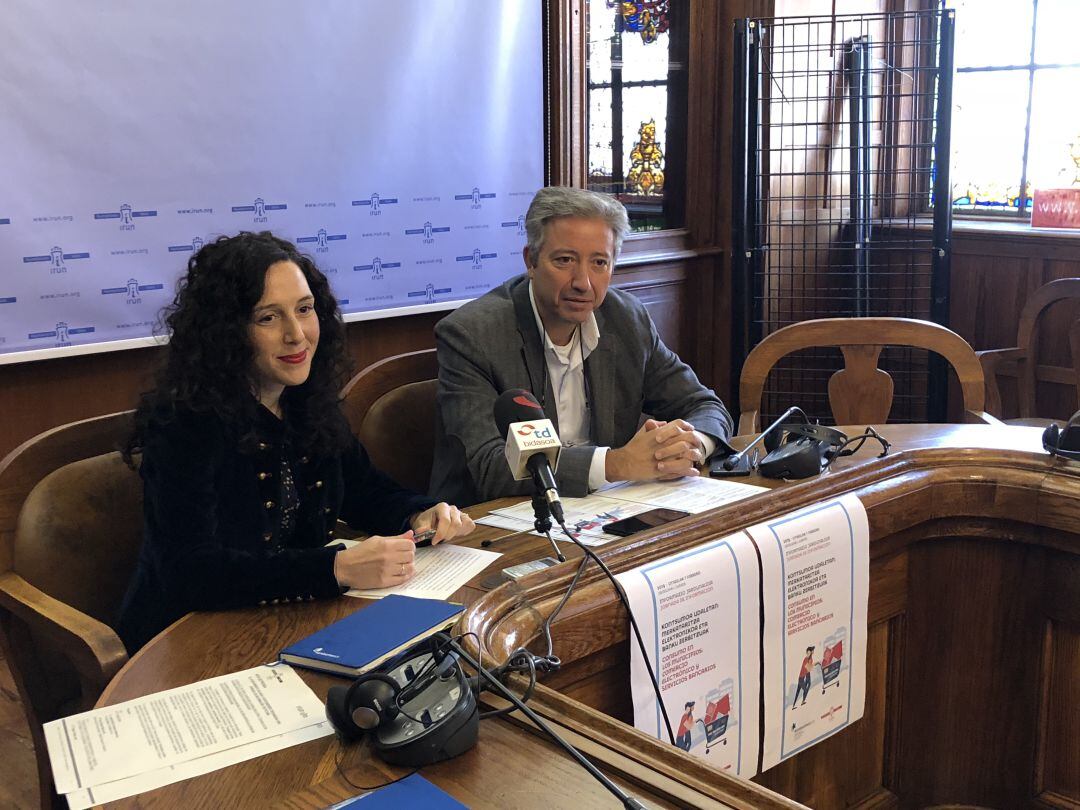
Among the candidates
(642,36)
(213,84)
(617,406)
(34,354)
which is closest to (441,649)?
(617,406)

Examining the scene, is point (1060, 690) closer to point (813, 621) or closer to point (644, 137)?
point (813, 621)

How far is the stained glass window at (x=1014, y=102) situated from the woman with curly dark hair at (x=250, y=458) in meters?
3.23

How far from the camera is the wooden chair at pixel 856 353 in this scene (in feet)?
7.96

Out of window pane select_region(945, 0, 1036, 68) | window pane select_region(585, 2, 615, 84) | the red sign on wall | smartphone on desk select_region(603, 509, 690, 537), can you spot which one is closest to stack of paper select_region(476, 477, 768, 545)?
smartphone on desk select_region(603, 509, 690, 537)

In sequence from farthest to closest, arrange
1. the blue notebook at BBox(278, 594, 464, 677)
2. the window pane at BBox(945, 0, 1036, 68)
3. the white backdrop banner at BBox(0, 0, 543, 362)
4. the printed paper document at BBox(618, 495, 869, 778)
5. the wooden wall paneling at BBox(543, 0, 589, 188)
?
the window pane at BBox(945, 0, 1036, 68), the wooden wall paneling at BBox(543, 0, 589, 188), the white backdrop banner at BBox(0, 0, 543, 362), the printed paper document at BBox(618, 495, 869, 778), the blue notebook at BBox(278, 594, 464, 677)

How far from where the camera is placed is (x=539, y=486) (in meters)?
1.27

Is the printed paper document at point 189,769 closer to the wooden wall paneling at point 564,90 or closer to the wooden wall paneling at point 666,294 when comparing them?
the wooden wall paneling at point 564,90

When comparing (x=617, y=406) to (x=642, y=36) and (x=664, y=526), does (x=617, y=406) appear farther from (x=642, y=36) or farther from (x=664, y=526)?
(x=642, y=36)

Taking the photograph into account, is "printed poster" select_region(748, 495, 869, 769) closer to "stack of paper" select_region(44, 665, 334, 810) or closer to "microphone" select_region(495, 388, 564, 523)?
"microphone" select_region(495, 388, 564, 523)

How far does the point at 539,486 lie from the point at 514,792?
0.45 metres

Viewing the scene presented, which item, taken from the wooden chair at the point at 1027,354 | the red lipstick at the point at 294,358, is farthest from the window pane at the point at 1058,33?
the red lipstick at the point at 294,358

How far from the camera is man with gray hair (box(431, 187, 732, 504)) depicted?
6.26 ft

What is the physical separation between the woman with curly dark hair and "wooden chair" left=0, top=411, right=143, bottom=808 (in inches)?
3.9

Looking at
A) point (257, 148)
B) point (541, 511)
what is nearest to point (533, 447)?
point (541, 511)
